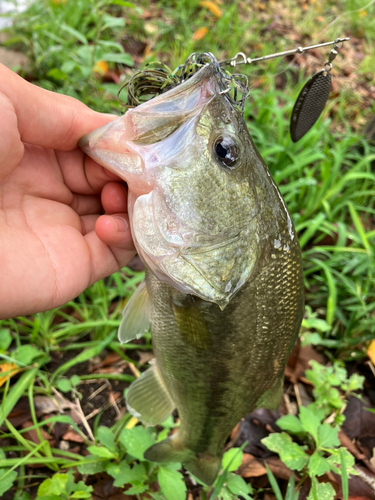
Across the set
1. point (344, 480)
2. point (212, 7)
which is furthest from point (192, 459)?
point (212, 7)

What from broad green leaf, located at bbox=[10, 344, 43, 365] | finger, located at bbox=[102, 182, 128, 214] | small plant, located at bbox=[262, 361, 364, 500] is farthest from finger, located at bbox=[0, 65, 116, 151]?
small plant, located at bbox=[262, 361, 364, 500]

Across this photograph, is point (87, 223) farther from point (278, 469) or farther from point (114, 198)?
point (278, 469)

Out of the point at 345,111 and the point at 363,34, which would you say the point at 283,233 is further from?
the point at 363,34

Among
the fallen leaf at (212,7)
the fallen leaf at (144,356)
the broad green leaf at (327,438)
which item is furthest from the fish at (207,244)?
the fallen leaf at (212,7)

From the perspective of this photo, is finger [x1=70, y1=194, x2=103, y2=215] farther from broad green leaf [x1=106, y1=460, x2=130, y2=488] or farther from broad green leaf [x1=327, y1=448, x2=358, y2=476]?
broad green leaf [x1=327, y1=448, x2=358, y2=476]

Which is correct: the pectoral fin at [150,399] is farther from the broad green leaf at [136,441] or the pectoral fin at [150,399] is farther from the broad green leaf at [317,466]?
the broad green leaf at [317,466]

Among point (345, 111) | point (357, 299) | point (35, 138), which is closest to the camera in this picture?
point (35, 138)

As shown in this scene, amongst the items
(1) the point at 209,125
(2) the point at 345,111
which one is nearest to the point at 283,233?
(1) the point at 209,125
